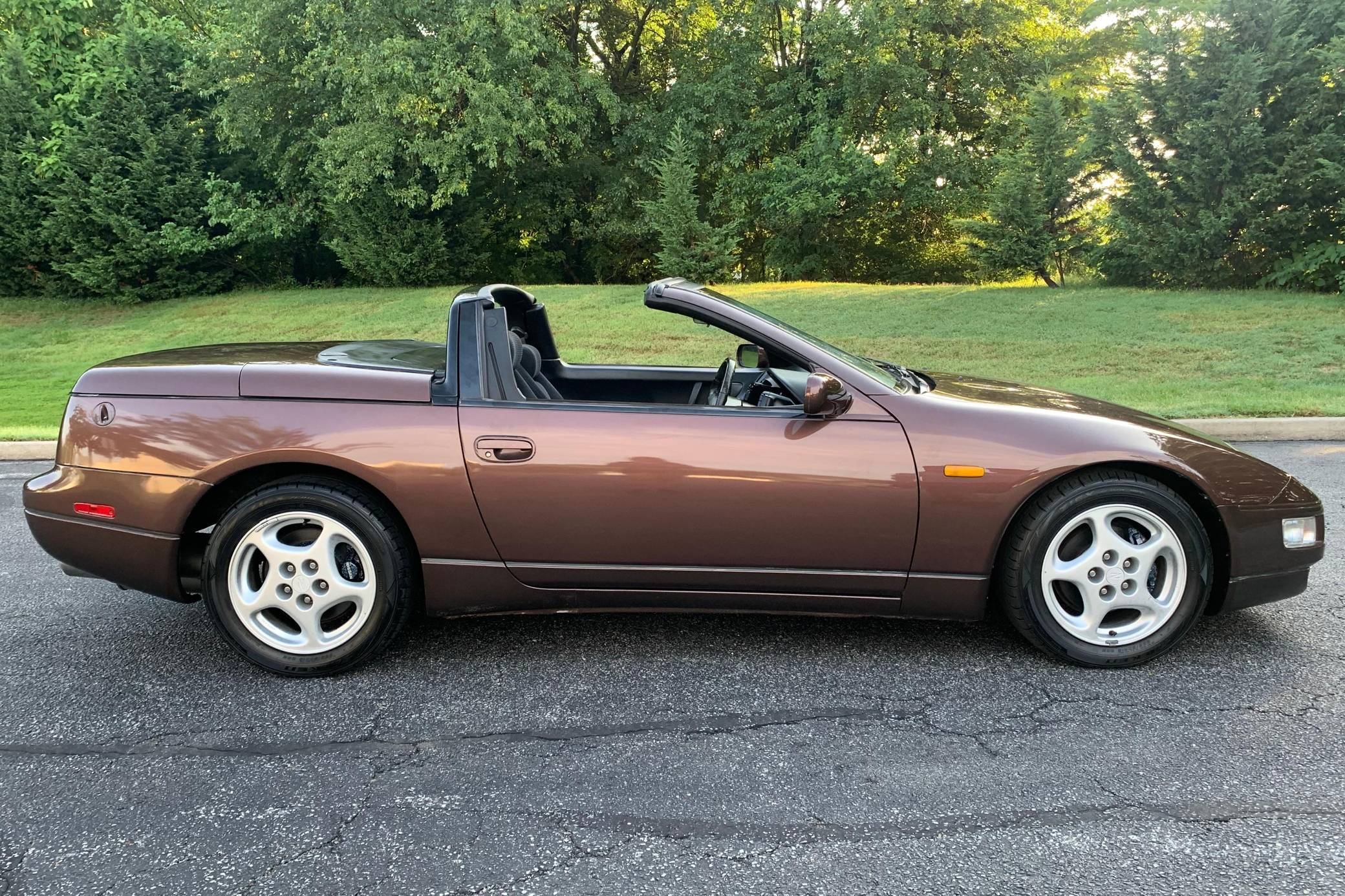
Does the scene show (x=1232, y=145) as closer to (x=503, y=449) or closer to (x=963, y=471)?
(x=963, y=471)

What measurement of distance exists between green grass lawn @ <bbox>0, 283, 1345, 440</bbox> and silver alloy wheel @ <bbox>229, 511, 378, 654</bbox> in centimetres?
628

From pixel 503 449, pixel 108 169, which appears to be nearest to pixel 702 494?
pixel 503 449

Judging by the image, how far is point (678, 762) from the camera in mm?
2646

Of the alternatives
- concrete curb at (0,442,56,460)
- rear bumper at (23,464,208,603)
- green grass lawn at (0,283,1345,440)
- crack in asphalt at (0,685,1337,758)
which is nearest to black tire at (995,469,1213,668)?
crack in asphalt at (0,685,1337,758)

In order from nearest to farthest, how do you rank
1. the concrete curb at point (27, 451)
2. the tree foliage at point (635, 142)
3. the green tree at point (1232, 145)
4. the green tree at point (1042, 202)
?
the concrete curb at point (27, 451)
the green tree at point (1232, 145)
the tree foliage at point (635, 142)
the green tree at point (1042, 202)

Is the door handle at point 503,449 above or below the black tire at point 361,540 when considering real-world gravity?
above

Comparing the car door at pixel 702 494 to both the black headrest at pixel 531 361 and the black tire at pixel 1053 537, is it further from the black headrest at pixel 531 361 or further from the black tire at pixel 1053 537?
the black headrest at pixel 531 361

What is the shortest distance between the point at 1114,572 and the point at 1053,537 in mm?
251

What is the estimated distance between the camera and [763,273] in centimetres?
2608

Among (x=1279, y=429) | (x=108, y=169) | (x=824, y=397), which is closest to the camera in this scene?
(x=824, y=397)

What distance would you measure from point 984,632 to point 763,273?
23211mm

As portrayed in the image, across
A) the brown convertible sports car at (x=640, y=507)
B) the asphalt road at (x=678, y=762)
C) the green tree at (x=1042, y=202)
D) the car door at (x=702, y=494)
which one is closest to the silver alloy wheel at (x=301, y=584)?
the brown convertible sports car at (x=640, y=507)

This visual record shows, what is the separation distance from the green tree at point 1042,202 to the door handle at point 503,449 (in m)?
15.7

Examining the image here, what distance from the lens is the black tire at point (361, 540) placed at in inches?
125
